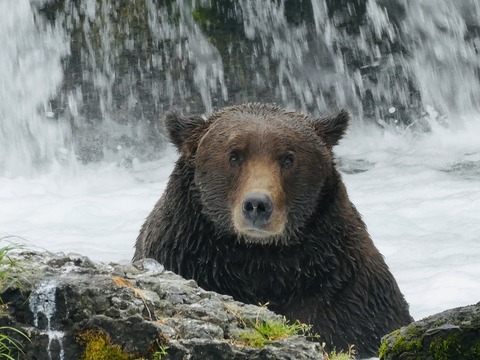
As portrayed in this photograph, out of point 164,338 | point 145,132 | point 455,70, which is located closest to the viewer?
point 164,338

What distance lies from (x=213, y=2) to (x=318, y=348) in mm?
11146

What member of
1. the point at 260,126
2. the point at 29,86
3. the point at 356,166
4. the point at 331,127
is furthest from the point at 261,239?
the point at 29,86

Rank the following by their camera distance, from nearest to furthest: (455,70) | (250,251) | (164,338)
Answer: (164,338) → (250,251) → (455,70)

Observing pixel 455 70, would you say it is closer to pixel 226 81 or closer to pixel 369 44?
pixel 369 44

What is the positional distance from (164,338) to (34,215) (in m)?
8.08

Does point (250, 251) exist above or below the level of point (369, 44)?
below

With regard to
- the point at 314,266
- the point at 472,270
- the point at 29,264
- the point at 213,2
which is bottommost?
the point at 472,270

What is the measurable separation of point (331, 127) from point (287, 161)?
52 cm

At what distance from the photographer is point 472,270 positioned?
9750 millimetres

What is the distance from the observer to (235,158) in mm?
6262

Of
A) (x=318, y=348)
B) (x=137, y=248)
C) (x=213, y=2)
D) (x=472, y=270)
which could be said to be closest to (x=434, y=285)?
(x=472, y=270)

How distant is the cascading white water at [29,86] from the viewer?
45.4 feet

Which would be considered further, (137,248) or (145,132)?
(145,132)

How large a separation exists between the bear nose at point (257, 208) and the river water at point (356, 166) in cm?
318
